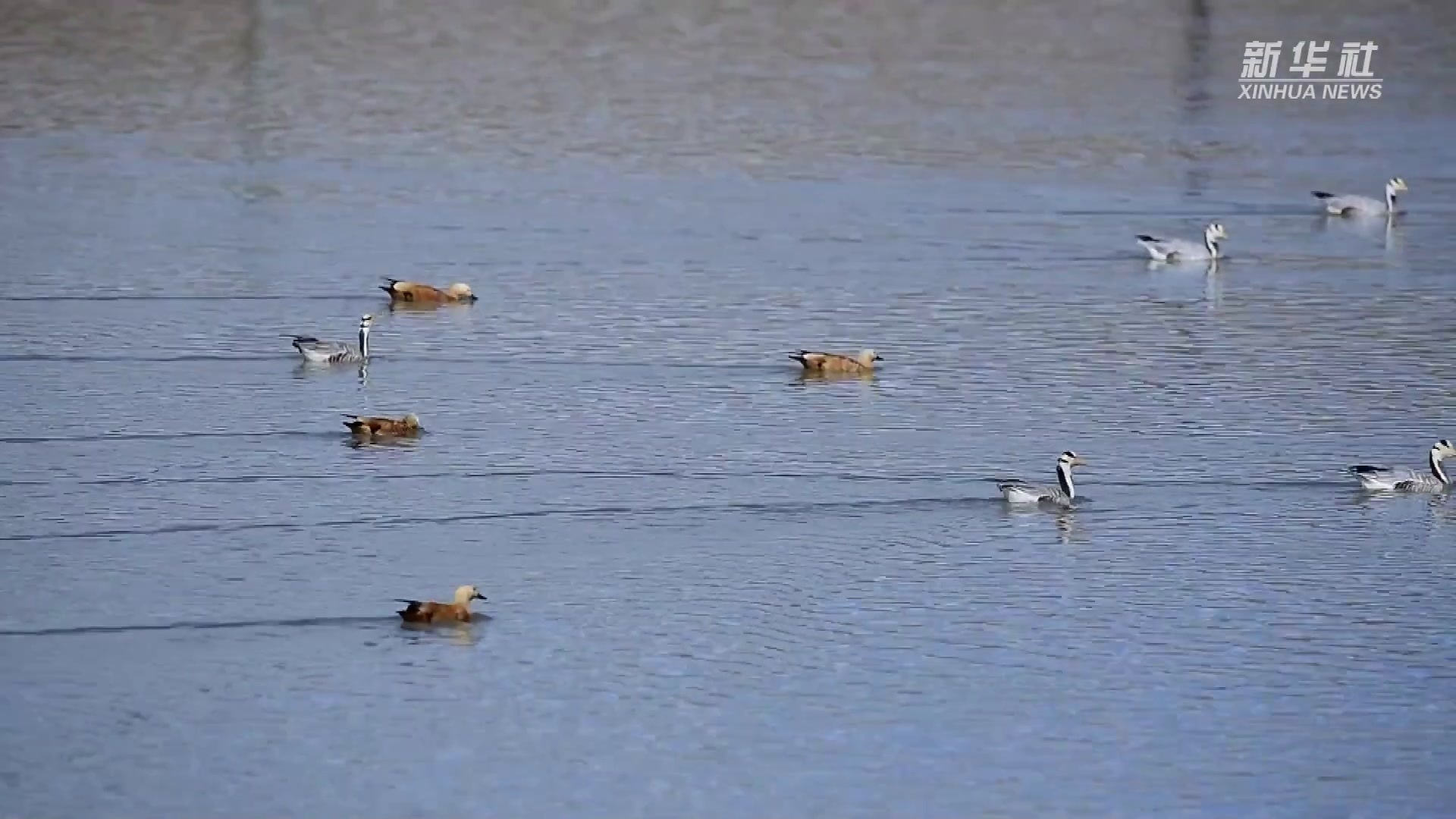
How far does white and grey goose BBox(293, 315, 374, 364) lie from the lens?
68.5 feet

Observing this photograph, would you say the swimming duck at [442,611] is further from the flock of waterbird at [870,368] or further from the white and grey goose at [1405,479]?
the white and grey goose at [1405,479]

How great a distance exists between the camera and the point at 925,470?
18016mm

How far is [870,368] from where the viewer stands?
21.1 m

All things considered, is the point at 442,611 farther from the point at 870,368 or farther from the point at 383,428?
the point at 870,368

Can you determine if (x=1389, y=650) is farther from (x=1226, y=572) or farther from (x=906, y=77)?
(x=906, y=77)

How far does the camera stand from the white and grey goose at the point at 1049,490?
1706cm

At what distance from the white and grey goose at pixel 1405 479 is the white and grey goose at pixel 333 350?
8.05 meters

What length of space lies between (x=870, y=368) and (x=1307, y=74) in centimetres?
2086

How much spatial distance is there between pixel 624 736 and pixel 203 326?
33.9ft

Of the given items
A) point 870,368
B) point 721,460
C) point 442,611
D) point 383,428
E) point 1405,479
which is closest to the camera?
point 442,611

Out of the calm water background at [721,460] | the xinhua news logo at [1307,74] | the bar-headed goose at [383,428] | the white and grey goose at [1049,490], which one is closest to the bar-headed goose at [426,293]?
the calm water background at [721,460]

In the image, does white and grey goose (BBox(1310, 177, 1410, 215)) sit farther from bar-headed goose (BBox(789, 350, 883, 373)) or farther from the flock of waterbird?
bar-headed goose (BBox(789, 350, 883, 373))

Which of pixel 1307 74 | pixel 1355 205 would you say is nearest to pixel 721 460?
pixel 1355 205

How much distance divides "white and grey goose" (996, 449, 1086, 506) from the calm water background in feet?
0.76
